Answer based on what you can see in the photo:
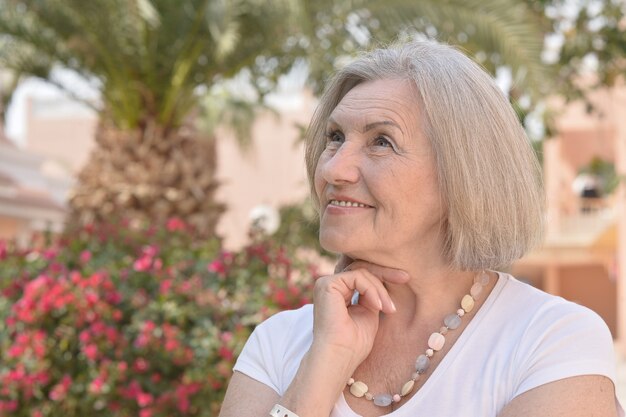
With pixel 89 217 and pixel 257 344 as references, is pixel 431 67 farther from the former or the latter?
pixel 89 217

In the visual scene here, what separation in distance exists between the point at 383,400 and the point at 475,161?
20.1 inches

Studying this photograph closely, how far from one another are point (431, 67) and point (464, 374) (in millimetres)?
625

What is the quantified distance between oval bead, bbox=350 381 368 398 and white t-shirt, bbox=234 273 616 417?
30 mm

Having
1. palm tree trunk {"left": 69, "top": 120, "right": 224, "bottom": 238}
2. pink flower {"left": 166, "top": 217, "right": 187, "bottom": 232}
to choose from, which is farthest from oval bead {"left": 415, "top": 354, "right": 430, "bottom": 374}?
palm tree trunk {"left": 69, "top": 120, "right": 224, "bottom": 238}

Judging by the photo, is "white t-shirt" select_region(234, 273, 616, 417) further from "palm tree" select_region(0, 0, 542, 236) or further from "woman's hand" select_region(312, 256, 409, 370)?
"palm tree" select_region(0, 0, 542, 236)

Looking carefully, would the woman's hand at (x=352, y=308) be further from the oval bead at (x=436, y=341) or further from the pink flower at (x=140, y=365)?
the pink flower at (x=140, y=365)

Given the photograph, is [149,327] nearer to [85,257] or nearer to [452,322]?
[85,257]

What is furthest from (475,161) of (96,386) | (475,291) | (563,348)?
(96,386)

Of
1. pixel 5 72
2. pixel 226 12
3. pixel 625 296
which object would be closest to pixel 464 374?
pixel 226 12

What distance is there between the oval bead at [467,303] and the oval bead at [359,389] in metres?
0.26

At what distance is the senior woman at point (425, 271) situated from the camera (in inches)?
73.5

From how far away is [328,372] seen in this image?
6.31 ft

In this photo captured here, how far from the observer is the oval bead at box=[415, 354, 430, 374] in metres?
1.96

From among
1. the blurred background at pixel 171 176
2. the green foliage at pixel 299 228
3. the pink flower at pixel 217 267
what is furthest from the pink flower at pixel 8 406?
the green foliage at pixel 299 228
